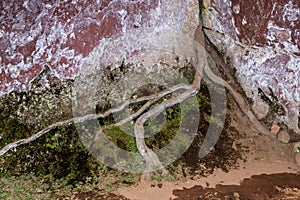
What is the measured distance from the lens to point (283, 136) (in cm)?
533

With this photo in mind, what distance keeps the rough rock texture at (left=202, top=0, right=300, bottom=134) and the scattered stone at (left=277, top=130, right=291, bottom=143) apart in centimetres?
10

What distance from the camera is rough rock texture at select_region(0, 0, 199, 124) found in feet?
15.1

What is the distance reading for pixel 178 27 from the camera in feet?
18.1

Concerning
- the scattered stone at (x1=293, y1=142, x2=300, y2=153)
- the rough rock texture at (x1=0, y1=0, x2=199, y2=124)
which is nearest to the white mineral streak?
the rough rock texture at (x1=0, y1=0, x2=199, y2=124)

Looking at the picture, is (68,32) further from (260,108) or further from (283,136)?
(283,136)

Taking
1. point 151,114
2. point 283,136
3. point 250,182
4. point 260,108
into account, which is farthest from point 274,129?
point 151,114

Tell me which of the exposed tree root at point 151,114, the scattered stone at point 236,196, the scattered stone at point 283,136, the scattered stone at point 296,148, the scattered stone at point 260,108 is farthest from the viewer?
the scattered stone at point 260,108

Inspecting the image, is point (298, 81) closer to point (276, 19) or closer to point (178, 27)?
point (276, 19)

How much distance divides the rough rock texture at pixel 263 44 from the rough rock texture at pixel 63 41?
→ 1.79ft

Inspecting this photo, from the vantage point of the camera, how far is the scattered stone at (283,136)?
5316mm

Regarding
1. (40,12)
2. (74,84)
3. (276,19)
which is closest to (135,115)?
→ (74,84)

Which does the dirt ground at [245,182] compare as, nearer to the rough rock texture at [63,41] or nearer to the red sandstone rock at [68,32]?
the rough rock texture at [63,41]

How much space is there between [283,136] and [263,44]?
38.5 inches

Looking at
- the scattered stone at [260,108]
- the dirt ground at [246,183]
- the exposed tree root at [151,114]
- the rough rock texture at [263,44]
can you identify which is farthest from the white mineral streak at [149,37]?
the dirt ground at [246,183]
